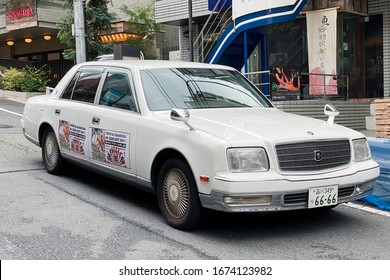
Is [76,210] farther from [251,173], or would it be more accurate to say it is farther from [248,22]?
[248,22]

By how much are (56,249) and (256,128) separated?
2123 millimetres

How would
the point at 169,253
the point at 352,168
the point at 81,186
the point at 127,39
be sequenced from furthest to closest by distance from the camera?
the point at 127,39 < the point at 81,186 < the point at 352,168 < the point at 169,253

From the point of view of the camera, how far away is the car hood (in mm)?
4414

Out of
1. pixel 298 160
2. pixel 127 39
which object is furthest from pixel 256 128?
pixel 127 39

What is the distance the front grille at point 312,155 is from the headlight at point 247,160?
6.1 inches

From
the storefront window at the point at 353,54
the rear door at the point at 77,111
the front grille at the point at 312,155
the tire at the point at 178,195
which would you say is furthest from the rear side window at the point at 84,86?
the storefront window at the point at 353,54

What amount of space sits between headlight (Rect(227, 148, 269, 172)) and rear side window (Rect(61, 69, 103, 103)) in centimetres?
264

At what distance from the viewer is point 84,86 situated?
6.59m

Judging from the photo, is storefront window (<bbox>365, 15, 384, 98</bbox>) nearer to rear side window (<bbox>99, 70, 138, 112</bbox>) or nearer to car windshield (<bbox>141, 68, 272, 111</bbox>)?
car windshield (<bbox>141, 68, 272, 111</bbox>)

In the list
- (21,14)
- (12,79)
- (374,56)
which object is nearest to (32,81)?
(12,79)

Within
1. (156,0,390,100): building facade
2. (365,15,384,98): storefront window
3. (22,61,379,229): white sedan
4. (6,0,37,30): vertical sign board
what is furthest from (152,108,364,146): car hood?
(6,0,37,30): vertical sign board

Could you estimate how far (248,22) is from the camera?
13.7m

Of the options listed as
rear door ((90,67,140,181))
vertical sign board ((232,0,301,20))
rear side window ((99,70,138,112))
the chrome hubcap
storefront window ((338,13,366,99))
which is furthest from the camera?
storefront window ((338,13,366,99))

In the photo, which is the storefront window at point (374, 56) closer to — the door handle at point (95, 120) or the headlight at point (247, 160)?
the door handle at point (95, 120)
